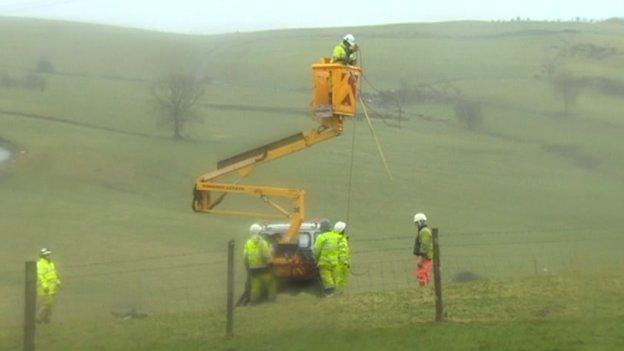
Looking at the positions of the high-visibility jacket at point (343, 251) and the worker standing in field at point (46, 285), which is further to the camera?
the worker standing in field at point (46, 285)

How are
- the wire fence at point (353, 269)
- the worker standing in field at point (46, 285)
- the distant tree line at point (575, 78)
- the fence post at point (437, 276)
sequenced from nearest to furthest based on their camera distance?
the fence post at point (437, 276) < the worker standing in field at point (46, 285) < the wire fence at point (353, 269) < the distant tree line at point (575, 78)

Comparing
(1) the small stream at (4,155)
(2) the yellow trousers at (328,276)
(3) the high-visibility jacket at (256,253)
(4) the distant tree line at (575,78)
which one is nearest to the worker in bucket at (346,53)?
(3) the high-visibility jacket at (256,253)

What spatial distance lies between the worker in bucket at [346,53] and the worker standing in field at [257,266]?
11.9ft

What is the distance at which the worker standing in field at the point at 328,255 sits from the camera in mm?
22594

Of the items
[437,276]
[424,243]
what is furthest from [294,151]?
[437,276]

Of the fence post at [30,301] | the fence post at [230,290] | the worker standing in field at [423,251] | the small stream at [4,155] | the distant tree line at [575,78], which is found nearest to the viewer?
the fence post at [30,301]

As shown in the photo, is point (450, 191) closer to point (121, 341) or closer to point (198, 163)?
point (198, 163)

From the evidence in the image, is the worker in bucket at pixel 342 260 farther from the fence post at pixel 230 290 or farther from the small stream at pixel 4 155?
the small stream at pixel 4 155

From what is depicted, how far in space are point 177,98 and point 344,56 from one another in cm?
5762

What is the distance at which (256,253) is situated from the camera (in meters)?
23.0

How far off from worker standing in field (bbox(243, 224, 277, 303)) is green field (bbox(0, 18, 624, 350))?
1810 mm

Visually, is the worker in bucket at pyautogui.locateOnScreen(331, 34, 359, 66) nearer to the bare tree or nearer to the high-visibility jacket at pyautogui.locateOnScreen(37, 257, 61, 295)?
the high-visibility jacket at pyautogui.locateOnScreen(37, 257, 61, 295)

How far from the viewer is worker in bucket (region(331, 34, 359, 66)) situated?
941 inches

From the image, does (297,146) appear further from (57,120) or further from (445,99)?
(445,99)
